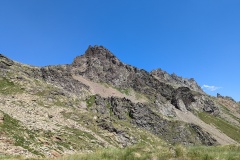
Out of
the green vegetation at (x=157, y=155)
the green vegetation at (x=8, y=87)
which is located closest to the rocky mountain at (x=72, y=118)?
the green vegetation at (x=8, y=87)

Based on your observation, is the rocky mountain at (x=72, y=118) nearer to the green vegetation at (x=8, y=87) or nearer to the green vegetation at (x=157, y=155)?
the green vegetation at (x=8, y=87)

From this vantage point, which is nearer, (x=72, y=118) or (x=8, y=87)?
(x=72, y=118)

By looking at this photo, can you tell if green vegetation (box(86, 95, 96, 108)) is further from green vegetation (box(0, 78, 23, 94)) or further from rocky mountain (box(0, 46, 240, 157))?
green vegetation (box(0, 78, 23, 94))

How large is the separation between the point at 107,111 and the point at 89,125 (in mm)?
63339

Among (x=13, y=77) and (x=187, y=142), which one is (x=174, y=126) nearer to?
(x=187, y=142)

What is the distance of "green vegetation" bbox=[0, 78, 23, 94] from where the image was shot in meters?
90.8

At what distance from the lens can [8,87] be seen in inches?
3767

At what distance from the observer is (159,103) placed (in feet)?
623

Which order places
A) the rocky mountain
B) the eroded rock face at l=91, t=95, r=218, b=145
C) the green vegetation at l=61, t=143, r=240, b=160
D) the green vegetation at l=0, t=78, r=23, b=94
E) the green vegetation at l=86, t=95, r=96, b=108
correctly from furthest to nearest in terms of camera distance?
1. the green vegetation at l=86, t=95, r=96, b=108
2. the eroded rock face at l=91, t=95, r=218, b=145
3. the green vegetation at l=0, t=78, r=23, b=94
4. the rocky mountain
5. the green vegetation at l=61, t=143, r=240, b=160

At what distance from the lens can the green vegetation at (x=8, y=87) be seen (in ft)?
298

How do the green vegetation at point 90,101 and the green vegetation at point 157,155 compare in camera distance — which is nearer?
the green vegetation at point 157,155

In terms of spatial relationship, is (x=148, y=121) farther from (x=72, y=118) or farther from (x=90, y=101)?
(x=72, y=118)

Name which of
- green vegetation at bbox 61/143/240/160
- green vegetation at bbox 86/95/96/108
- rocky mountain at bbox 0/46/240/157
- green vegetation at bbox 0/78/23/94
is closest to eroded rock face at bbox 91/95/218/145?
rocky mountain at bbox 0/46/240/157

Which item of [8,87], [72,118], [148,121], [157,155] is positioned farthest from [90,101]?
[157,155]
